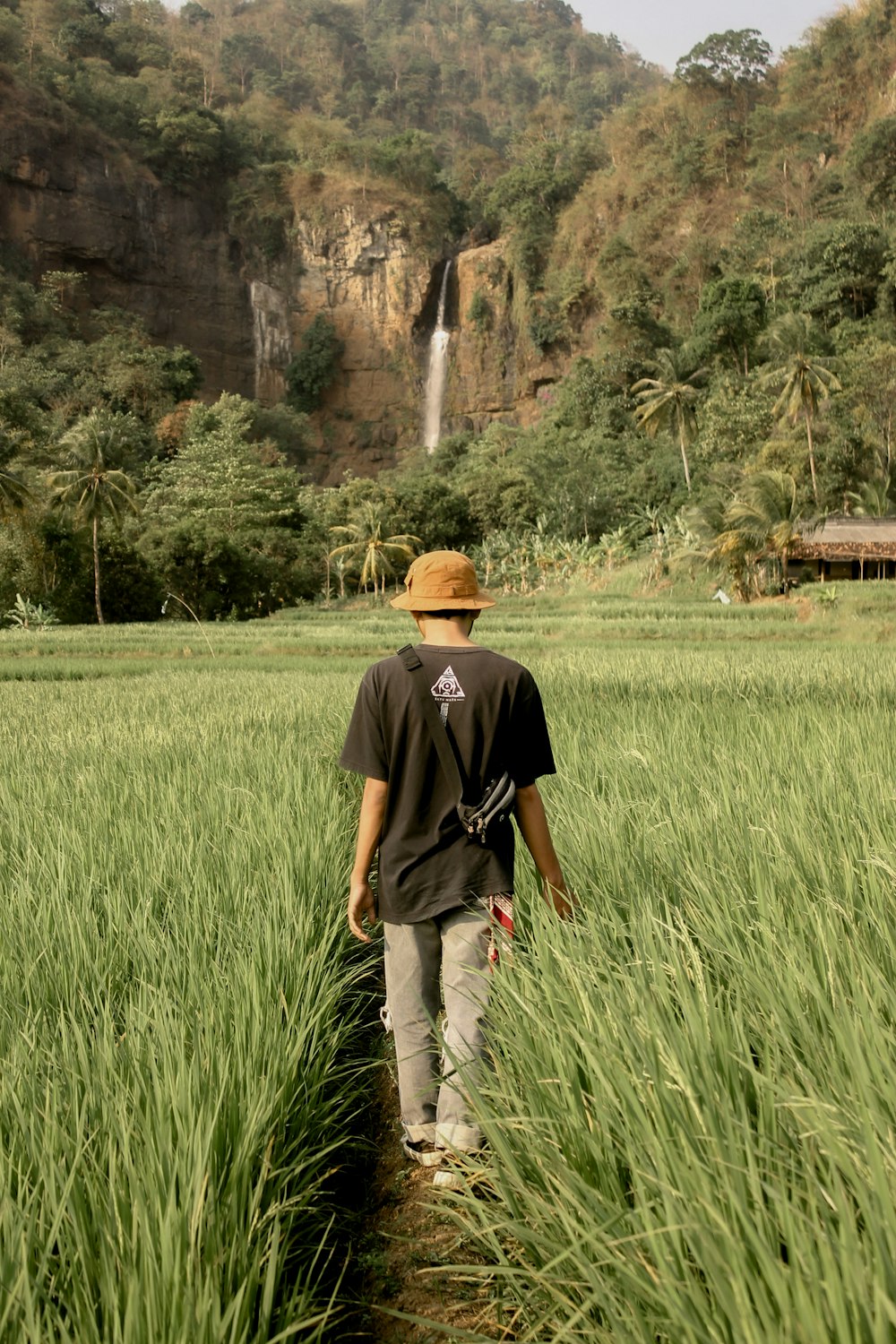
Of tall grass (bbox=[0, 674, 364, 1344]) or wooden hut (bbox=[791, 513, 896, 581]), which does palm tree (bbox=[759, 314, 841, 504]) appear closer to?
wooden hut (bbox=[791, 513, 896, 581])

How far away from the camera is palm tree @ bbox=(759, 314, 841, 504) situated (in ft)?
88.5

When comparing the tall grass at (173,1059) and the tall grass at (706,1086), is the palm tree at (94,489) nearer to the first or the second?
the tall grass at (173,1059)

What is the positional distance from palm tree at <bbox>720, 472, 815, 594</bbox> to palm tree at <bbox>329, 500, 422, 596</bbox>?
11.6 metres

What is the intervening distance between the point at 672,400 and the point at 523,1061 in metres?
34.3

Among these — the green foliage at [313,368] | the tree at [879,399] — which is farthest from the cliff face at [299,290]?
the tree at [879,399]

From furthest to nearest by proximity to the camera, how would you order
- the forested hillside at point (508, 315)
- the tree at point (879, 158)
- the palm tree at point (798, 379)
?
the tree at point (879, 158), the forested hillside at point (508, 315), the palm tree at point (798, 379)

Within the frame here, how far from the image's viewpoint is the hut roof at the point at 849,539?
79.6 ft

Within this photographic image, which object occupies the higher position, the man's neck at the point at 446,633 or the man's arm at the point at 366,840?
the man's neck at the point at 446,633

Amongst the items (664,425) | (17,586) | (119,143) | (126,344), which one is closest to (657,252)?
(664,425)

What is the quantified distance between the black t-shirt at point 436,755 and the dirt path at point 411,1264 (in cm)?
59

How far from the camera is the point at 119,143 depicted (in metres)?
50.8

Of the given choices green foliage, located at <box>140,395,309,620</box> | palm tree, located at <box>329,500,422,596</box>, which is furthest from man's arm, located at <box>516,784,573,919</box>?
A: palm tree, located at <box>329,500,422,596</box>

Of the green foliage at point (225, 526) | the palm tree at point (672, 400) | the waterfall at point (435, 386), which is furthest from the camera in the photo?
the waterfall at point (435, 386)

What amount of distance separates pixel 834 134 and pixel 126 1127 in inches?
2011
